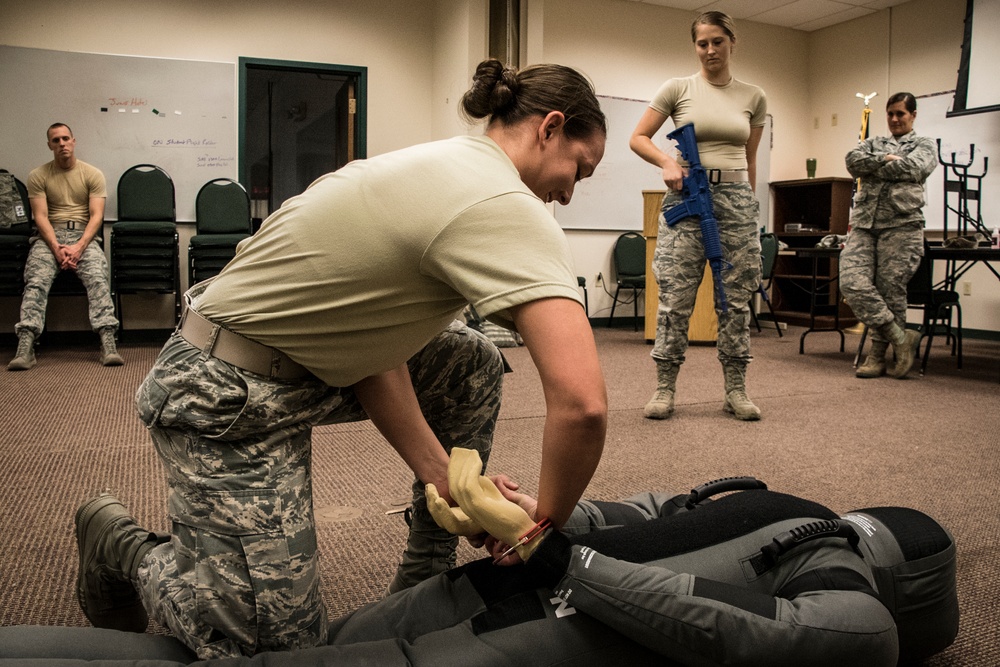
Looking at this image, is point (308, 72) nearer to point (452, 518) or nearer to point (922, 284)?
point (922, 284)

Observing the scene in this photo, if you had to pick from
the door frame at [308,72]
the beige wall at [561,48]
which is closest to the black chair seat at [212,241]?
the door frame at [308,72]

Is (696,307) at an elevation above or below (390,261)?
below

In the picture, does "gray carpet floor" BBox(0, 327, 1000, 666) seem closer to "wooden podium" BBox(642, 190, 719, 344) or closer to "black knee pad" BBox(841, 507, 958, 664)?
"black knee pad" BBox(841, 507, 958, 664)

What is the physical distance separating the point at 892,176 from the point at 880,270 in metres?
0.46

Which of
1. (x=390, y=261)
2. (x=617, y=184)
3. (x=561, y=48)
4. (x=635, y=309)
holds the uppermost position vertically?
(x=561, y=48)

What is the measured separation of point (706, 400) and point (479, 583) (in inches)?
94.5

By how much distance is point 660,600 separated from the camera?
0.92m

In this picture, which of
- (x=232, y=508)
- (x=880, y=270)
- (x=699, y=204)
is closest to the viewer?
(x=232, y=508)

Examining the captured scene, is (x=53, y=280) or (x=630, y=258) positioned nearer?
(x=53, y=280)

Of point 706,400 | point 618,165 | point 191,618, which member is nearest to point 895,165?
point 706,400

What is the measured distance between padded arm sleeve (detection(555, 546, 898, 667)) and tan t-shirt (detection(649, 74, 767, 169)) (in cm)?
212

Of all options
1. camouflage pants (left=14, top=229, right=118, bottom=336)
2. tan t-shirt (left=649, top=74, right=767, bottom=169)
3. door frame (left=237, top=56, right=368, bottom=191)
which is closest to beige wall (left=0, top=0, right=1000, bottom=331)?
door frame (left=237, top=56, right=368, bottom=191)

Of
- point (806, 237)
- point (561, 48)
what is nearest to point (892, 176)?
point (806, 237)

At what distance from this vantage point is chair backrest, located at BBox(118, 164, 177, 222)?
4.83 metres
